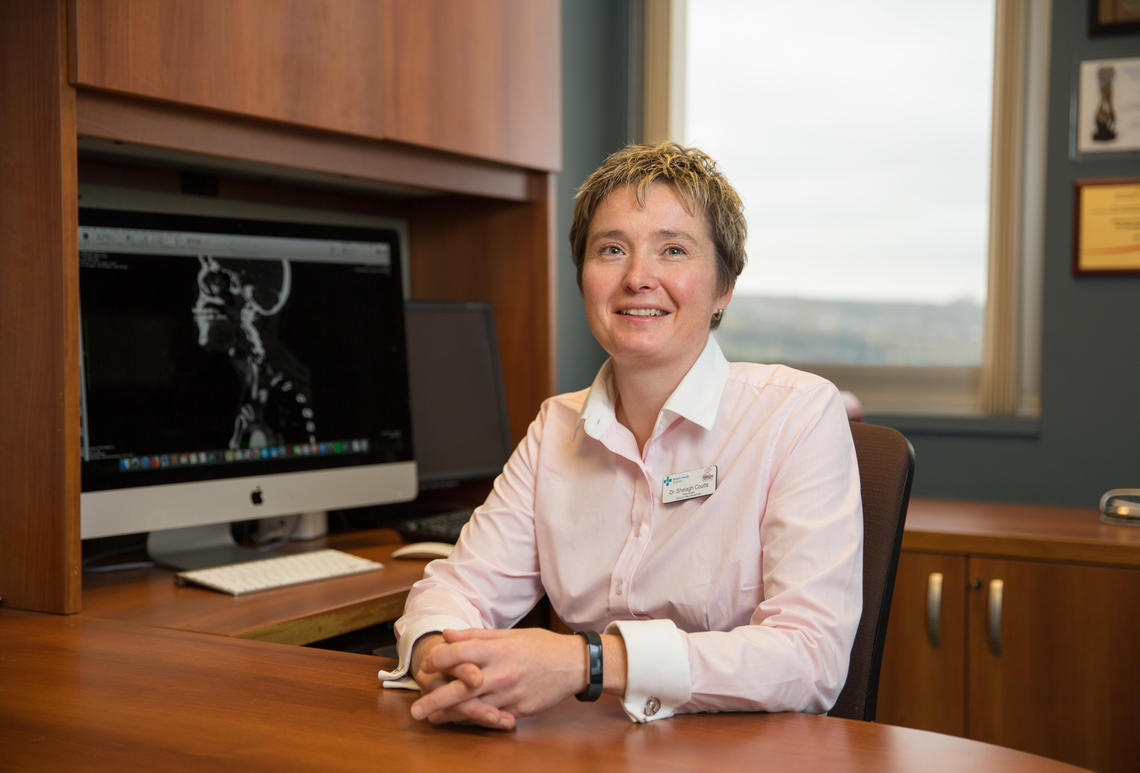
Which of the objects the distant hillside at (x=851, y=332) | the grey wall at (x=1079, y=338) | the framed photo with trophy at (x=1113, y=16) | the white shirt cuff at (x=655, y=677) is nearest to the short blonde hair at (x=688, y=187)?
the white shirt cuff at (x=655, y=677)

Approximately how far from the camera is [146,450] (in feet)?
5.51

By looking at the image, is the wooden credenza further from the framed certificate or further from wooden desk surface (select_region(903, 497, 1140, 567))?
the framed certificate

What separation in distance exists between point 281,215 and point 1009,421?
82.3 inches

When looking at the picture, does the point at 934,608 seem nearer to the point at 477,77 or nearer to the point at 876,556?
the point at 876,556

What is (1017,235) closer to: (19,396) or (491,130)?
(491,130)

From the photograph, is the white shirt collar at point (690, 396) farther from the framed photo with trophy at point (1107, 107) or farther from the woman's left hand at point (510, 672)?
the framed photo with trophy at point (1107, 107)

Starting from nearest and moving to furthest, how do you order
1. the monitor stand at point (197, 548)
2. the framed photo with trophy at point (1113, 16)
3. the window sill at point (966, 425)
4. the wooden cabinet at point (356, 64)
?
the wooden cabinet at point (356, 64) → the monitor stand at point (197, 548) → the framed photo with trophy at point (1113, 16) → the window sill at point (966, 425)

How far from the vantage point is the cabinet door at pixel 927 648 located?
2.27 metres

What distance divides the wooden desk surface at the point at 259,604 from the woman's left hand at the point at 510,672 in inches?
18.7

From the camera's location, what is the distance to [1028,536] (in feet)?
7.28

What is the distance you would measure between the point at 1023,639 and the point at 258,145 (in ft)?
6.17

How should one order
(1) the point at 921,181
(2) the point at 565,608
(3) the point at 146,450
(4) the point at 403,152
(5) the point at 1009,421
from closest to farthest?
1. (2) the point at 565,608
2. (3) the point at 146,450
3. (4) the point at 403,152
4. (5) the point at 1009,421
5. (1) the point at 921,181

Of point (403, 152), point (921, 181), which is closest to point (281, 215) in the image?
point (403, 152)

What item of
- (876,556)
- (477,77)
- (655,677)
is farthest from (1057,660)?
(477,77)
